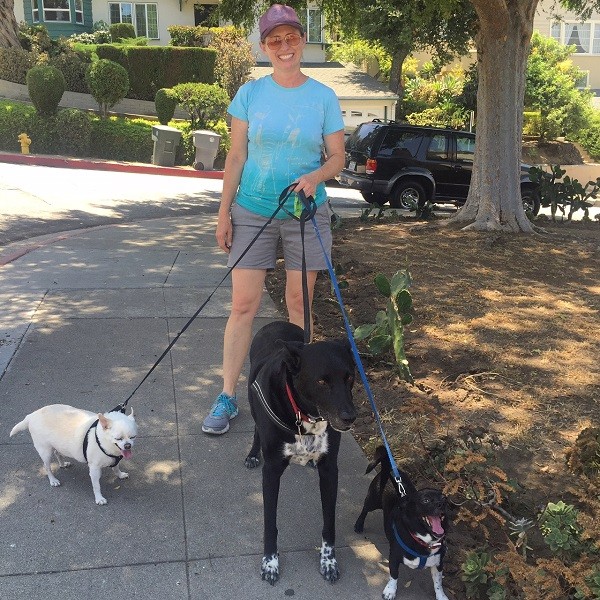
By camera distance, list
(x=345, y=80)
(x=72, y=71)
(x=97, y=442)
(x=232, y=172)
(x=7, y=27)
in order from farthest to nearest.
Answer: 1. (x=345, y=80)
2. (x=72, y=71)
3. (x=7, y=27)
4. (x=232, y=172)
5. (x=97, y=442)

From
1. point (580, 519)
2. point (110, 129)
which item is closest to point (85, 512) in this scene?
point (580, 519)

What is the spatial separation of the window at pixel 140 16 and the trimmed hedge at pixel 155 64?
20.2ft

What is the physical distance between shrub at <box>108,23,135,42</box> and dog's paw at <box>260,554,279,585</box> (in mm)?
29384

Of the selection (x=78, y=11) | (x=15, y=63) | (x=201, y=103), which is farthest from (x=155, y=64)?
(x=78, y=11)

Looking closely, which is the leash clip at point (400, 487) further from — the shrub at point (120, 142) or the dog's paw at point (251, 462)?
the shrub at point (120, 142)

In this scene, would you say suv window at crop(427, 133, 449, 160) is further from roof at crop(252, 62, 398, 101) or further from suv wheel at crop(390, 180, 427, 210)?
roof at crop(252, 62, 398, 101)

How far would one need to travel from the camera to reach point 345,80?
2962cm

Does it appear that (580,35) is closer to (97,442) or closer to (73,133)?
(73,133)

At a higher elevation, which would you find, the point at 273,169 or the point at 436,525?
the point at 273,169

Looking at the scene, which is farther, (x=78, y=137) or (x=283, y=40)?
(x=78, y=137)

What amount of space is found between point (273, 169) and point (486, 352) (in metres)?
2.28

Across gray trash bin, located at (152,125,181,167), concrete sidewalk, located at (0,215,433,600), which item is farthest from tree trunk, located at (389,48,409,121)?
concrete sidewalk, located at (0,215,433,600)

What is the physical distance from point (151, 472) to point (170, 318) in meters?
2.39

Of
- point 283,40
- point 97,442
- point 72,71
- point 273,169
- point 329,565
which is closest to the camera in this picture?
point 329,565
